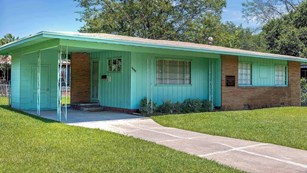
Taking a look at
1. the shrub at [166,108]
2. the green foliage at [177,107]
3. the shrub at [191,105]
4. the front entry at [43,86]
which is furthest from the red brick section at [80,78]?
the shrub at [191,105]

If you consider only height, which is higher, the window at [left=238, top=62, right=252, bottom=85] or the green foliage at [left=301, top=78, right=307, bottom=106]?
the window at [left=238, top=62, right=252, bottom=85]

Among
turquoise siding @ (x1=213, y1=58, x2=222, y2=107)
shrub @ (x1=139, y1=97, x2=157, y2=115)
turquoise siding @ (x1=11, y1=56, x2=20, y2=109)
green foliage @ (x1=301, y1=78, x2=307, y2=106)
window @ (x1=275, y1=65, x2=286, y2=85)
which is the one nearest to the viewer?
shrub @ (x1=139, y1=97, x2=157, y2=115)

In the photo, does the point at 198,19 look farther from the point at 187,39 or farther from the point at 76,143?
the point at 76,143

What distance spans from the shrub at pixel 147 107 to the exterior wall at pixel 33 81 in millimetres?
4550

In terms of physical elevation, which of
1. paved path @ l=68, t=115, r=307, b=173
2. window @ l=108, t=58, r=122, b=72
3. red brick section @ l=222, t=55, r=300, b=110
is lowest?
paved path @ l=68, t=115, r=307, b=173

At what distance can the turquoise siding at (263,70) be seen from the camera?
690 inches

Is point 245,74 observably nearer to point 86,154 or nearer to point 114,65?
point 114,65

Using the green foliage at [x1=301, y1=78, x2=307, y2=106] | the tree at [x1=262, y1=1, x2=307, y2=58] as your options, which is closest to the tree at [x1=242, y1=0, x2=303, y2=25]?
the tree at [x1=262, y1=1, x2=307, y2=58]

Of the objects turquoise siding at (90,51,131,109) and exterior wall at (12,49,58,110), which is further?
exterior wall at (12,49,58,110)

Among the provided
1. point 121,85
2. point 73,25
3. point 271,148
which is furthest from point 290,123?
point 73,25

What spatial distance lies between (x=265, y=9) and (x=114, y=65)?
33.5 m

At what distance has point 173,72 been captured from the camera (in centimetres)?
1478

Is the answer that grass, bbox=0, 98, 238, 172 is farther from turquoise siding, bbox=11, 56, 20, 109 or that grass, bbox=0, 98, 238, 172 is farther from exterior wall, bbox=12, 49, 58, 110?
turquoise siding, bbox=11, 56, 20, 109

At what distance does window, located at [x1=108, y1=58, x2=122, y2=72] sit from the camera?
14.1 meters
